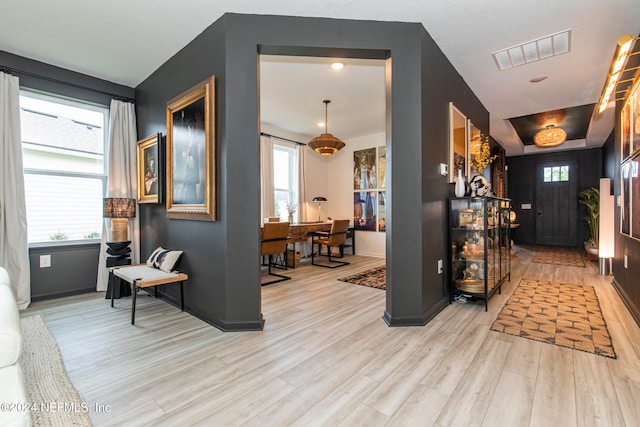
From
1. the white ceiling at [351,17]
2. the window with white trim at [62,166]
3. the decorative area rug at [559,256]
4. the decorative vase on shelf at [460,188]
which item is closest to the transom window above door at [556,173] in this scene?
the decorative area rug at [559,256]

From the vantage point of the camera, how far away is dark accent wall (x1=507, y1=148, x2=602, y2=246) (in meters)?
8.23

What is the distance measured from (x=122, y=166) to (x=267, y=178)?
8.67 ft

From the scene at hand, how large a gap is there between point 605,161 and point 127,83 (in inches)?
407

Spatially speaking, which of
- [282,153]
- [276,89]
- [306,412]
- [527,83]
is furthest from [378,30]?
[282,153]

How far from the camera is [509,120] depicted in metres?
5.98

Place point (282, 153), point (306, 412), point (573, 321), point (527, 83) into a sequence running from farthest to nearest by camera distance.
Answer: point (282, 153)
point (527, 83)
point (573, 321)
point (306, 412)

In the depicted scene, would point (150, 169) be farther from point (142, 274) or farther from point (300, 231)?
point (300, 231)

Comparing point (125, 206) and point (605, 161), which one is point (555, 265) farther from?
point (125, 206)

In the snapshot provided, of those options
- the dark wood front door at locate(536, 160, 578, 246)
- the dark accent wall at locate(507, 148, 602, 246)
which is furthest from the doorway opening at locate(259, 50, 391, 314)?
the dark wood front door at locate(536, 160, 578, 246)

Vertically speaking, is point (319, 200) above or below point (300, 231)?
above

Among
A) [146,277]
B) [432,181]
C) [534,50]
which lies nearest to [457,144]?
[432,181]

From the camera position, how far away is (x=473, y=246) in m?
3.32

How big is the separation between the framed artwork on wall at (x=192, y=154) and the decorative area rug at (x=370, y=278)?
2.46 metres

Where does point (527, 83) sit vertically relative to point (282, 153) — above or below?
above
